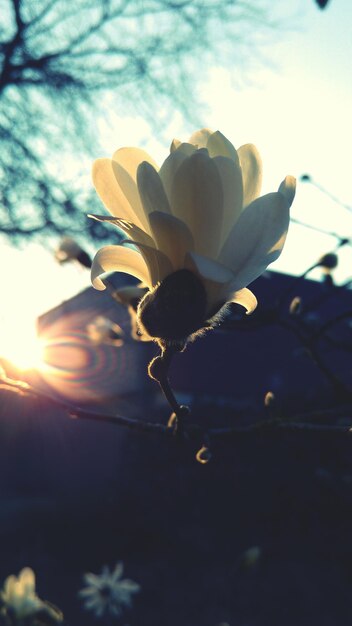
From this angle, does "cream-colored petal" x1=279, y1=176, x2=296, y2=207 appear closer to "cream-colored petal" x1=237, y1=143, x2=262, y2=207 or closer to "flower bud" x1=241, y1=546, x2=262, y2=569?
"cream-colored petal" x1=237, y1=143, x2=262, y2=207

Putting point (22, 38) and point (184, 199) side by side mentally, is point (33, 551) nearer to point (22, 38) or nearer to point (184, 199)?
point (22, 38)

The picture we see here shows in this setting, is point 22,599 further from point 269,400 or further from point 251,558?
point 269,400

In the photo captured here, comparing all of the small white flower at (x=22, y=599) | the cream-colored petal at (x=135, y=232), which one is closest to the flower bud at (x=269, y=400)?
the cream-colored petal at (x=135, y=232)

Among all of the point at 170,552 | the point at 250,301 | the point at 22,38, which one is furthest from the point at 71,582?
the point at 22,38

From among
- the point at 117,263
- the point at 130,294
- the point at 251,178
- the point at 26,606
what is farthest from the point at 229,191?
the point at 26,606

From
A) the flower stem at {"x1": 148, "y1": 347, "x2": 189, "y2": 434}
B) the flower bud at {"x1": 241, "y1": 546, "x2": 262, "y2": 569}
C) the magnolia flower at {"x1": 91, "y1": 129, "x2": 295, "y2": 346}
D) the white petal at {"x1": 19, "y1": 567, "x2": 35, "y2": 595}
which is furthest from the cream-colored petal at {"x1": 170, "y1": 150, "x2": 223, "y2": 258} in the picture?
the flower bud at {"x1": 241, "y1": 546, "x2": 262, "y2": 569}

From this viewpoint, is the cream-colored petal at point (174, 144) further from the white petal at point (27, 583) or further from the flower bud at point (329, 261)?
the white petal at point (27, 583)
